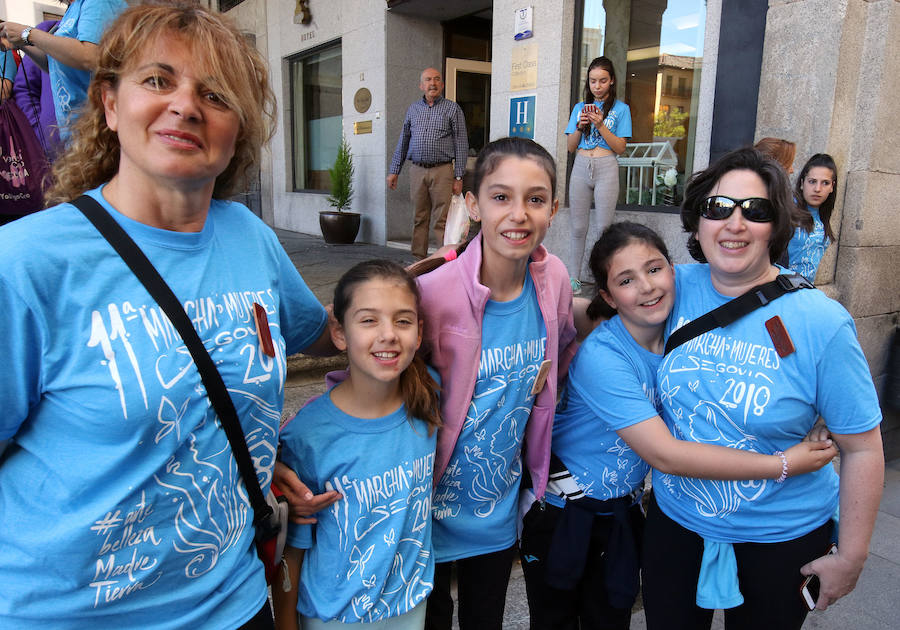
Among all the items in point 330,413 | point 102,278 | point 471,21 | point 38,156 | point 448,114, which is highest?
point 471,21

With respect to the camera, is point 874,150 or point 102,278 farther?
point 874,150

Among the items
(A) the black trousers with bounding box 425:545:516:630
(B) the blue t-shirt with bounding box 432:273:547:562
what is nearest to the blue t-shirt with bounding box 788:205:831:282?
(B) the blue t-shirt with bounding box 432:273:547:562

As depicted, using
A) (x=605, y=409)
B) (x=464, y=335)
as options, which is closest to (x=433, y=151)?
(x=464, y=335)

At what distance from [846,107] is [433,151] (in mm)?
4173

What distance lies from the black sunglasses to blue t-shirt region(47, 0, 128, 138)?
7.23ft

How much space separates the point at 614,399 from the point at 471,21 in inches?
363

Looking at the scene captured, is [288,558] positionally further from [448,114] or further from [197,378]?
[448,114]

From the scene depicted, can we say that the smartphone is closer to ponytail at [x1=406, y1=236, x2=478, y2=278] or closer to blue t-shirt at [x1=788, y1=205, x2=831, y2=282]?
ponytail at [x1=406, y1=236, x2=478, y2=278]

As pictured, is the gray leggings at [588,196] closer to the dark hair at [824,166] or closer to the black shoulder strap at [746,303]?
the dark hair at [824,166]

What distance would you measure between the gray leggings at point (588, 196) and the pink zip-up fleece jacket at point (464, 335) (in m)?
3.91

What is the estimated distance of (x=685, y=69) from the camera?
18.9ft

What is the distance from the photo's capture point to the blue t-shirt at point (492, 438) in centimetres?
176

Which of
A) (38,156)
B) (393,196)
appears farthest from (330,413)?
(393,196)

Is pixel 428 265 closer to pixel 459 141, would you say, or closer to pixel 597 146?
pixel 597 146
